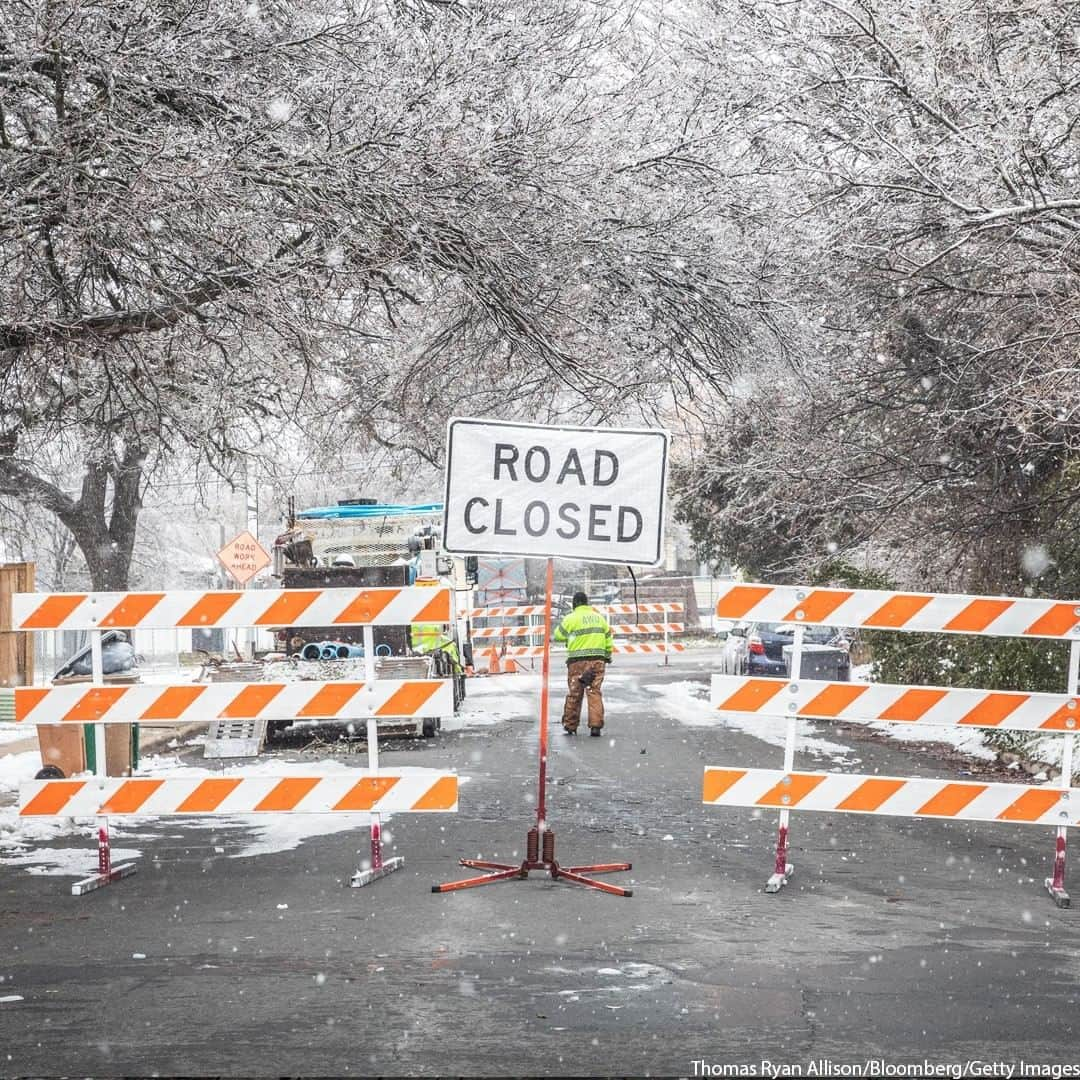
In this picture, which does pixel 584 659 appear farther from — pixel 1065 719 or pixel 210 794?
pixel 1065 719

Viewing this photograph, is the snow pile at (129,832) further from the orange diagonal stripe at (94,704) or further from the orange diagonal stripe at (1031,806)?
the orange diagonal stripe at (1031,806)

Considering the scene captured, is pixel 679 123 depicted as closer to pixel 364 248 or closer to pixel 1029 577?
pixel 364 248

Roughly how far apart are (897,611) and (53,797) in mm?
5103

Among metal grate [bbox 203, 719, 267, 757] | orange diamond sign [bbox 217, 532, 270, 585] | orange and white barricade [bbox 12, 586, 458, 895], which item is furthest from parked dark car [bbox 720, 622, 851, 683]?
orange and white barricade [bbox 12, 586, 458, 895]

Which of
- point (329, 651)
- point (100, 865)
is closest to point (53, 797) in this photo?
point (100, 865)

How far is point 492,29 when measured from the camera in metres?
9.84

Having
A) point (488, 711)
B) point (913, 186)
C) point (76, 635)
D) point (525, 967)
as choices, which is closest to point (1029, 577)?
point (913, 186)

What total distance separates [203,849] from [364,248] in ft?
14.2

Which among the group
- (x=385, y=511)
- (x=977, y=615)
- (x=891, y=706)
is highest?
(x=385, y=511)

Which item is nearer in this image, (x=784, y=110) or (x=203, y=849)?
(x=203, y=849)

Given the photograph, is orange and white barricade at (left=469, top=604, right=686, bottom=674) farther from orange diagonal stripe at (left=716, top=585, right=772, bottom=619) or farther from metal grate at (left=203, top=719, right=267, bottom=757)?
orange diagonal stripe at (left=716, top=585, right=772, bottom=619)

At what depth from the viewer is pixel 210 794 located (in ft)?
26.9

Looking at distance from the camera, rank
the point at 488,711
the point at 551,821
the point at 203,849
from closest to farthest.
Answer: the point at 203,849
the point at 551,821
the point at 488,711

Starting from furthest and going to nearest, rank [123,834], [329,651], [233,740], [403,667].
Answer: [329,651], [403,667], [233,740], [123,834]
